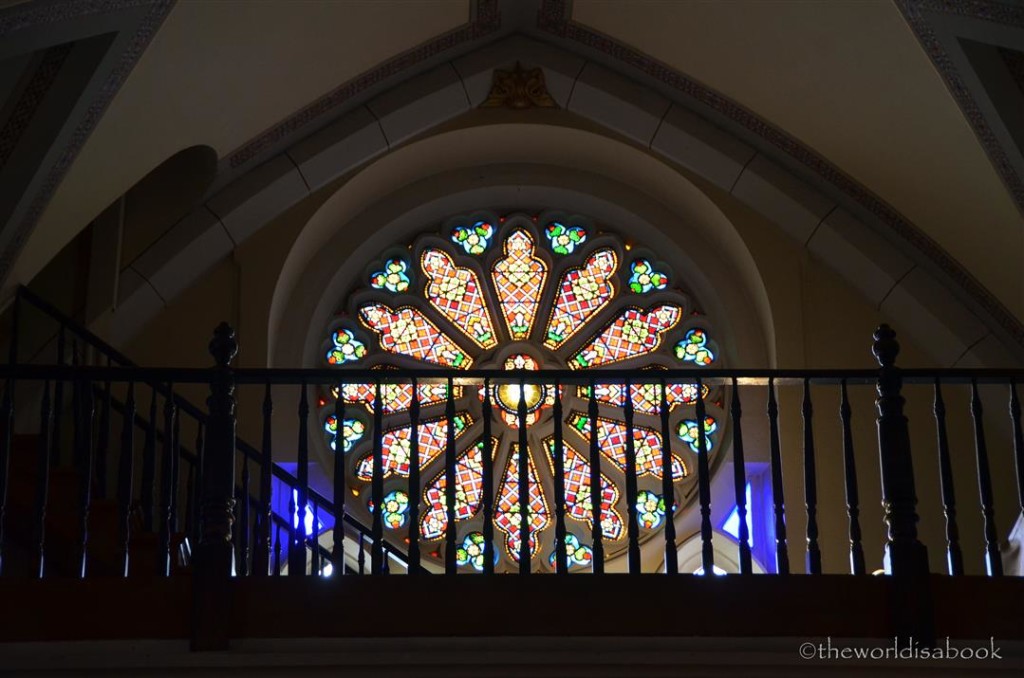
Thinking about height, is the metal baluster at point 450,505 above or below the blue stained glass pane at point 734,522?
below

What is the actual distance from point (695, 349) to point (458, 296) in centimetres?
133

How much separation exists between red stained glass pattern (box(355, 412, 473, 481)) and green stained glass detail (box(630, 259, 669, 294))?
1.19 m

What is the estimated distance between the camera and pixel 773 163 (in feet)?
30.8

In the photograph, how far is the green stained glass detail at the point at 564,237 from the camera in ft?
32.6

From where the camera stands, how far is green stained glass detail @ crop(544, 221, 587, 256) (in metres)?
9.93

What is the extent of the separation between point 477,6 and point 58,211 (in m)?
2.59

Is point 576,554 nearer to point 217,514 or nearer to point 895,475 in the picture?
point 895,475

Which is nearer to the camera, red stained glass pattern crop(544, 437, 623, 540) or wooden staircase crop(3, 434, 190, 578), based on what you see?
wooden staircase crop(3, 434, 190, 578)

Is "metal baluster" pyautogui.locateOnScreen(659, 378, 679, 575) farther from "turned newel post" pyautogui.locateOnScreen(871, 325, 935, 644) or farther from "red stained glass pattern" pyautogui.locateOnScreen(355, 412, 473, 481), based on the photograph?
"red stained glass pattern" pyautogui.locateOnScreen(355, 412, 473, 481)

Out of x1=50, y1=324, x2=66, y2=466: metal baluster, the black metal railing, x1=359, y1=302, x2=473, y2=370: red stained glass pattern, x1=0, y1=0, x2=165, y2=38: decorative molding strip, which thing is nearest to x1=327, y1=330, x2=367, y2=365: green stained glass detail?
x1=359, y1=302, x2=473, y2=370: red stained glass pattern

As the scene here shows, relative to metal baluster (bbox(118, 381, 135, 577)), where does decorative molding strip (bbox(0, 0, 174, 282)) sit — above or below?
above

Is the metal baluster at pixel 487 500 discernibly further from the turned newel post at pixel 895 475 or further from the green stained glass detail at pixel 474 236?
the green stained glass detail at pixel 474 236

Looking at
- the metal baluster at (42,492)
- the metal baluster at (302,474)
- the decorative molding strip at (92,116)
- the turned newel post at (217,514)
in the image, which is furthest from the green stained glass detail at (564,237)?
the metal baluster at (42,492)

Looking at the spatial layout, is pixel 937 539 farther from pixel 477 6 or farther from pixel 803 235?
pixel 477 6
